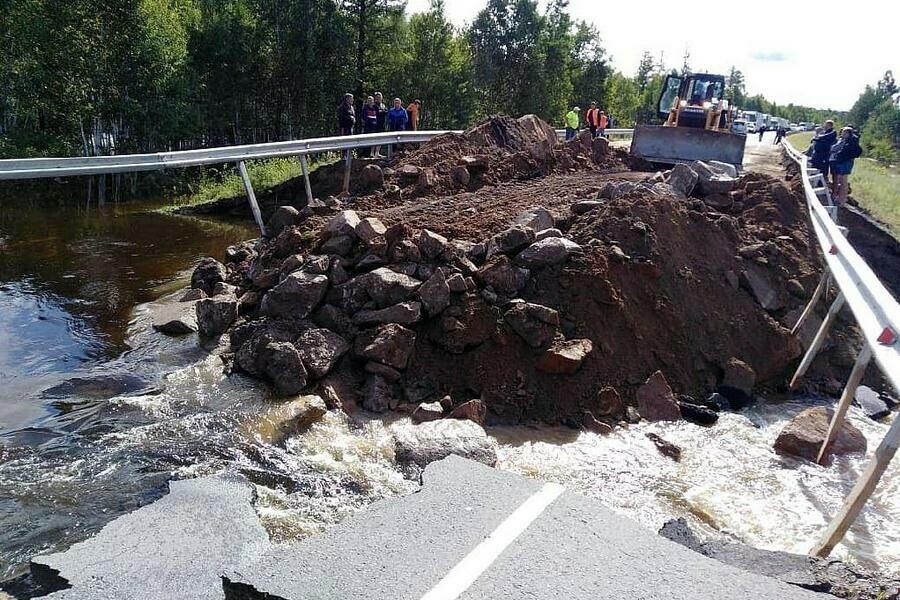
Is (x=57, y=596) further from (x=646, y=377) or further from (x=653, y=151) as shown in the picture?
(x=653, y=151)

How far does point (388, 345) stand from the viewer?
6457mm

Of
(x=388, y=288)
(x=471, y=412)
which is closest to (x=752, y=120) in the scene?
(x=388, y=288)

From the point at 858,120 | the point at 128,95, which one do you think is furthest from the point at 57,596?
the point at 858,120

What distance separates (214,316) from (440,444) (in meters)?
3.93

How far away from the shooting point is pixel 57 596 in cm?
313

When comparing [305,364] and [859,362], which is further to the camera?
[305,364]

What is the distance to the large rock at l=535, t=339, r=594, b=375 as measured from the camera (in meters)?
6.54

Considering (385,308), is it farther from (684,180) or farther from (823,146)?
(823,146)

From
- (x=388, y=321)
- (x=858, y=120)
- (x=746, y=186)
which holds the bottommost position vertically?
(x=388, y=321)

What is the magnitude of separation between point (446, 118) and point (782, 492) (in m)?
30.2

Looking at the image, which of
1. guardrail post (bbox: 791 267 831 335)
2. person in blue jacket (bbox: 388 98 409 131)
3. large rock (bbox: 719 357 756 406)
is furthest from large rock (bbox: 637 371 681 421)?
person in blue jacket (bbox: 388 98 409 131)

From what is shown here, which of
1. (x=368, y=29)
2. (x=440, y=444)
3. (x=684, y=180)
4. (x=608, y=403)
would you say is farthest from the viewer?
(x=368, y=29)

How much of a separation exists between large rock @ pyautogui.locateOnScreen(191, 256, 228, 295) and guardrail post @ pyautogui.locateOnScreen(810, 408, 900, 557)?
26.1ft

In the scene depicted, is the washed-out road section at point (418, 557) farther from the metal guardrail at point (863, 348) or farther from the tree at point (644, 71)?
the tree at point (644, 71)
